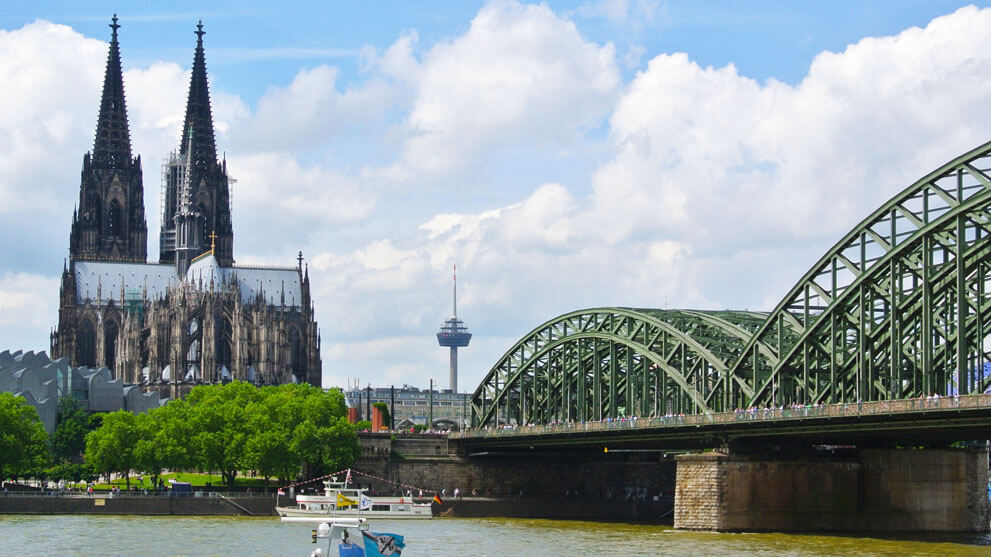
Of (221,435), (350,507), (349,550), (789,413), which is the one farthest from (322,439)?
(349,550)

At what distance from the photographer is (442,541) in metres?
96.8

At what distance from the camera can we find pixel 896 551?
3302 inches

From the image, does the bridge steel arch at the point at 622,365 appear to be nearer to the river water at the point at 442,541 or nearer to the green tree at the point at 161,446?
the river water at the point at 442,541

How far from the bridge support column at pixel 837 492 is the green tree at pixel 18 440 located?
61831 millimetres

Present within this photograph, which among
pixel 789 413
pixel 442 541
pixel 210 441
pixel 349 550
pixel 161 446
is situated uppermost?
pixel 789 413

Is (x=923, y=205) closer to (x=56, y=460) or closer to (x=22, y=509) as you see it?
(x=22, y=509)

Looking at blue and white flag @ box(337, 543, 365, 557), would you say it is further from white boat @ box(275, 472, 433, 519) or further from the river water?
white boat @ box(275, 472, 433, 519)

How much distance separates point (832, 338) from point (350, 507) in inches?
1577

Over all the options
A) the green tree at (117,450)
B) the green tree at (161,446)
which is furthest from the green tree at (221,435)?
the green tree at (117,450)

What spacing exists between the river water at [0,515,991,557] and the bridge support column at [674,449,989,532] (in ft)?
9.04

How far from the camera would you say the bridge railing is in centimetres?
7875

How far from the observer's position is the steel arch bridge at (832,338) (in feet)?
280

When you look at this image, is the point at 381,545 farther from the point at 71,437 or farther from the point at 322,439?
the point at 71,437

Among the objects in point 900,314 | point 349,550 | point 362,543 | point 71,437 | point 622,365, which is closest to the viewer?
point 349,550
